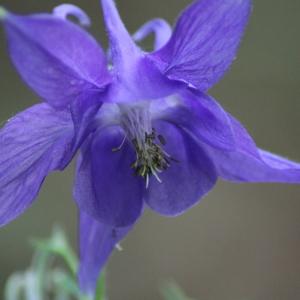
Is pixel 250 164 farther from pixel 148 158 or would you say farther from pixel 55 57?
pixel 55 57

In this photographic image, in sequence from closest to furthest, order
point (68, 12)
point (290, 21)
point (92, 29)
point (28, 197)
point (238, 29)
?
point (238, 29), point (28, 197), point (68, 12), point (92, 29), point (290, 21)

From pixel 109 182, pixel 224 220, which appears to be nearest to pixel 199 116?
pixel 109 182

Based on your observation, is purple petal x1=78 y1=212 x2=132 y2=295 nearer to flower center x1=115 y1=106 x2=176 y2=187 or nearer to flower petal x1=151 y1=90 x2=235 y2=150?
flower center x1=115 y1=106 x2=176 y2=187

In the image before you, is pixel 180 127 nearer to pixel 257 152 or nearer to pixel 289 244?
pixel 257 152

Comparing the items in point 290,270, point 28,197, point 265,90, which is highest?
point 28,197

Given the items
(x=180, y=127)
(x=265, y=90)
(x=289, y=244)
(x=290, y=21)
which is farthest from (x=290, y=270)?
(x=180, y=127)

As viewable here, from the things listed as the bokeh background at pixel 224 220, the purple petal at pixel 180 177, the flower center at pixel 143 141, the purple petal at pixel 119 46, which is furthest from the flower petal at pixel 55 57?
the bokeh background at pixel 224 220

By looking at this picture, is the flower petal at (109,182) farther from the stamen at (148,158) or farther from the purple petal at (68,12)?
the purple petal at (68,12)
